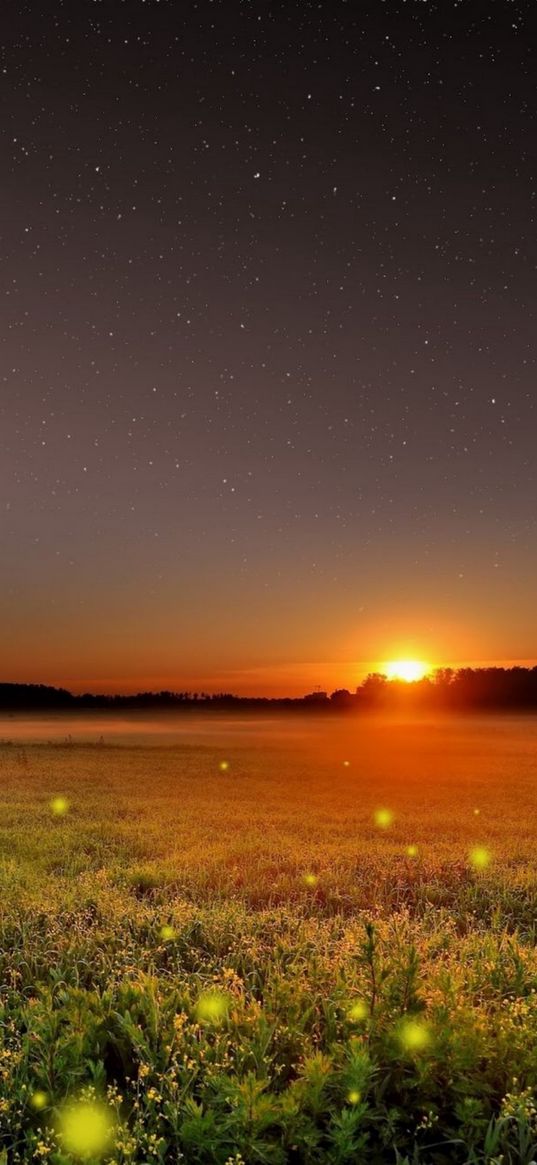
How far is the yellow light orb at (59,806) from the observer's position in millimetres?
18344

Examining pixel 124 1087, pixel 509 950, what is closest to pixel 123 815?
pixel 509 950

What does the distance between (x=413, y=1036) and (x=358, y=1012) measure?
471 millimetres

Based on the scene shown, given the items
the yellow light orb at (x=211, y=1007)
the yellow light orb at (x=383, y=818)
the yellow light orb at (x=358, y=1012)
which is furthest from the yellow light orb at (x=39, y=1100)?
the yellow light orb at (x=383, y=818)

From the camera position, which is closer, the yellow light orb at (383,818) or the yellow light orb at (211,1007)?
the yellow light orb at (211,1007)

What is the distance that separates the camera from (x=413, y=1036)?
4621 millimetres

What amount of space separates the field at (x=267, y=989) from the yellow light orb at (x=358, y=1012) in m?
0.01

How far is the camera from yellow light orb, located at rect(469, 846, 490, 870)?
1203 centimetres

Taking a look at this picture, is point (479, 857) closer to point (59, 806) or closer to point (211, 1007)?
point (211, 1007)

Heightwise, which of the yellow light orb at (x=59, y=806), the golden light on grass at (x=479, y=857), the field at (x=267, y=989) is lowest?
the yellow light orb at (x=59, y=806)

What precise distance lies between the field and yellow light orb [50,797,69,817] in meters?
0.62

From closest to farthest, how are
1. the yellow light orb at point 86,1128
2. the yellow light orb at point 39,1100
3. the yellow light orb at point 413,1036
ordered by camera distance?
1. the yellow light orb at point 86,1128
2. the yellow light orb at point 39,1100
3. the yellow light orb at point 413,1036

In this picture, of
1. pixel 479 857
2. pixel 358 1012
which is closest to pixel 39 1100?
pixel 358 1012

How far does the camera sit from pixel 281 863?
1209 centimetres

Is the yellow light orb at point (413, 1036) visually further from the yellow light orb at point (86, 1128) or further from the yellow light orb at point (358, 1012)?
the yellow light orb at point (86, 1128)
